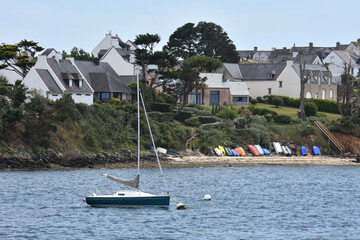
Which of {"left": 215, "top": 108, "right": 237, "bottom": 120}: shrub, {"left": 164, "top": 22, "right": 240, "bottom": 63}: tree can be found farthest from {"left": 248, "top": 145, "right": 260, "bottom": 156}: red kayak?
{"left": 164, "top": 22, "right": 240, "bottom": 63}: tree

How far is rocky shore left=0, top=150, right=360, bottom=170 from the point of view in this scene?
6259 centimetres

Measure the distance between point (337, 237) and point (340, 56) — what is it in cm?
12386

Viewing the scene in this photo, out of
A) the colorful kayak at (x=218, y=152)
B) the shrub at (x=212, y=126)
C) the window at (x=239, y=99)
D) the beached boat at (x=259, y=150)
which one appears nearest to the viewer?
the colorful kayak at (x=218, y=152)

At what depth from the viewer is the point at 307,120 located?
93.8m

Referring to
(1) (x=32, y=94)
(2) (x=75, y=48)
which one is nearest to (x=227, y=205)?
(1) (x=32, y=94)

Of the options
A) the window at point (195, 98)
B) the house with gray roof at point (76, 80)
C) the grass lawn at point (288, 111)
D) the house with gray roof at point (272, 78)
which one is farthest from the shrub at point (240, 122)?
the house with gray roof at point (272, 78)

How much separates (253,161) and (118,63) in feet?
106

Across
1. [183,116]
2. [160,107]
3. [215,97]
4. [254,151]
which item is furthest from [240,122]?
[215,97]

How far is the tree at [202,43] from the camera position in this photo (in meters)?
134

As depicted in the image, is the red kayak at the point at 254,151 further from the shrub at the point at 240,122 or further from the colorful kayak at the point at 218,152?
the shrub at the point at 240,122

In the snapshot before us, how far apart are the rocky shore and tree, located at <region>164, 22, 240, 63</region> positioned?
182ft

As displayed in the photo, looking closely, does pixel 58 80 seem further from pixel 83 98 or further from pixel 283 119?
pixel 283 119

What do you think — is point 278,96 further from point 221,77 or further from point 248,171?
point 248,171

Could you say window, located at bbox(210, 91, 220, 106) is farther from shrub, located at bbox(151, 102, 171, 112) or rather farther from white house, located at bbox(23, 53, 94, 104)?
white house, located at bbox(23, 53, 94, 104)
